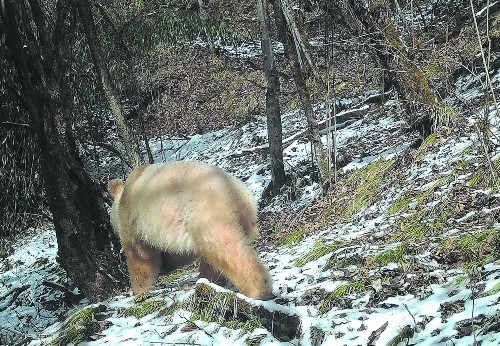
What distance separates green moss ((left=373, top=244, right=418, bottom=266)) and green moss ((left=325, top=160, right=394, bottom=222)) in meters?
2.40

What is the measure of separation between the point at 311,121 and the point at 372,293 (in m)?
5.00

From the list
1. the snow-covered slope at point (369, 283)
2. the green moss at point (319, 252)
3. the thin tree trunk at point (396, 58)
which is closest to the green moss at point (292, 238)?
the snow-covered slope at point (369, 283)

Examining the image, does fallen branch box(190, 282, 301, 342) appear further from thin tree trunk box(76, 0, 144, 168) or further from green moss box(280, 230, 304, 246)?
thin tree trunk box(76, 0, 144, 168)

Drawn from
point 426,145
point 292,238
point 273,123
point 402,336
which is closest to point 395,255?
point 402,336

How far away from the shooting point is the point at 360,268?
4.54 m

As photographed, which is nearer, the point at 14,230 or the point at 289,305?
the point at 289,305

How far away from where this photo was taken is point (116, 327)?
14.5 ft

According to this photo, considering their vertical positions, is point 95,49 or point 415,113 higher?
point 95,49

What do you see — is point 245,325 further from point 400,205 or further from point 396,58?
point 396,58

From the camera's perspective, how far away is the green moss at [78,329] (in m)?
4.17

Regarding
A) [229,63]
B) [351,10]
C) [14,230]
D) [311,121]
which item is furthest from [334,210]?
[229,63]

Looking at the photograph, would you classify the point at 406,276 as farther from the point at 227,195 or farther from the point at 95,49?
the point at 95,49

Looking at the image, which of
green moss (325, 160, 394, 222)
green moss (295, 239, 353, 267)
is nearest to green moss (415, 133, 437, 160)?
green moss (325, 160, 394, 222)

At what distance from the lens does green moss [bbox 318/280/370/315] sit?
399cm
